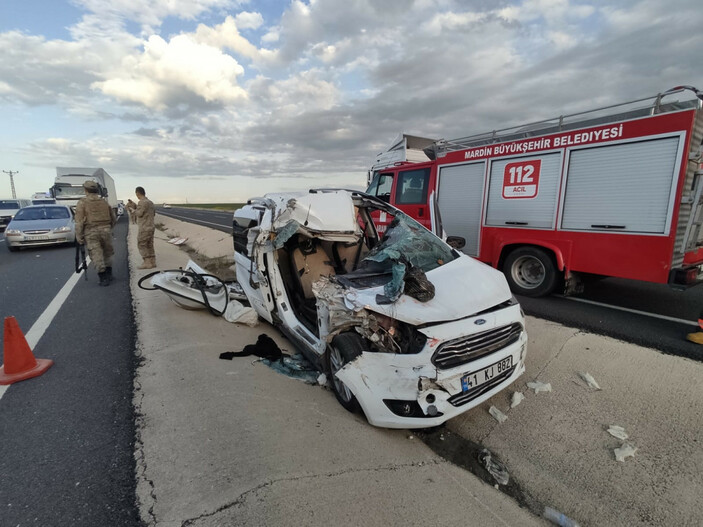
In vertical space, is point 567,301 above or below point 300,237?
below

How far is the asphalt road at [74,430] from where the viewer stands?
1.95 meters

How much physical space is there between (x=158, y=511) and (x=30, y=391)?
2.14 metres

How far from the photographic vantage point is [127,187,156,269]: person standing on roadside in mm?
8172

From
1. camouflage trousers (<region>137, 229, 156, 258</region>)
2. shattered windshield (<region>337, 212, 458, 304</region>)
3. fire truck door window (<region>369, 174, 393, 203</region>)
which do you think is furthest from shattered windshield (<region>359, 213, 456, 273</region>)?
camouflage trousers (<region>137, 229, 156, 258</region>)

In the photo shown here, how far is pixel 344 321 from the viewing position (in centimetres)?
269

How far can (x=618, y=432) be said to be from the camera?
8.29ft

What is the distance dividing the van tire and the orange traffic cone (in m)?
2.85

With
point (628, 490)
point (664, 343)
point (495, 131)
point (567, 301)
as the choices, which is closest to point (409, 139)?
point (495, 131)

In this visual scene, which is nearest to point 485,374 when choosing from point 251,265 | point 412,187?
point 251,265

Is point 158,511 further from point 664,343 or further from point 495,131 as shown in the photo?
point 495,131

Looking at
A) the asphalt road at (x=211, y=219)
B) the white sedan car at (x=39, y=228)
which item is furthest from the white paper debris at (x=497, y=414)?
the asphalt road at (x=211, y=219)

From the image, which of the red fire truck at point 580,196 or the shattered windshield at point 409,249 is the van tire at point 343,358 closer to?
the shattered windshield at point 409,249

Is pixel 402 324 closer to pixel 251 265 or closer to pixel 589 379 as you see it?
pixel 589 379

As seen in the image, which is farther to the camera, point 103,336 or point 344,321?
point 103,336
